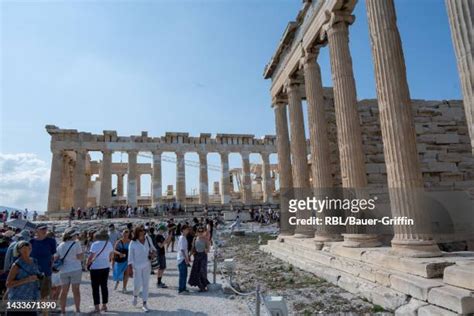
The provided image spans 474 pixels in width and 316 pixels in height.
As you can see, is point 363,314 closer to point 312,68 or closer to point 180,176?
point 312,68

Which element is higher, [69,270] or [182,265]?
[69,270]

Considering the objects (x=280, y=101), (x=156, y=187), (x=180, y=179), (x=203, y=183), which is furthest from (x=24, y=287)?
(x=203, y=183)

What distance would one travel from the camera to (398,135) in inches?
254

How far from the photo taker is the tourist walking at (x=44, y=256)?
577 cm

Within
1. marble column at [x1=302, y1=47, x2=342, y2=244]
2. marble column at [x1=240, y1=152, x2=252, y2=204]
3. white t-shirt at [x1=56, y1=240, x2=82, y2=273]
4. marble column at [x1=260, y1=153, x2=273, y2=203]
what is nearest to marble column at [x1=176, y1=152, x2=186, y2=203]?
marble column at [x1=240, y1=152, x2=252, y2=204]

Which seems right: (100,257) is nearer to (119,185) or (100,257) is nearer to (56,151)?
(56,151)

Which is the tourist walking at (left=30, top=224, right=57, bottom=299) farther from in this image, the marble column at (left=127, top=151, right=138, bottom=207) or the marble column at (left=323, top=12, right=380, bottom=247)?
the marble column at (left=127, top=151, right=138, bottom=207)

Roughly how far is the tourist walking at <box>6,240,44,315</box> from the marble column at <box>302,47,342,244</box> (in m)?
7.41

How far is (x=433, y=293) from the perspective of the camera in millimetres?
4633

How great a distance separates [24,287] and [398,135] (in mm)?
6920

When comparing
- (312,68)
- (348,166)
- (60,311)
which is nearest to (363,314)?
(348,166)

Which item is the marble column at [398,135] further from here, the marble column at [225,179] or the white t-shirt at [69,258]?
the marble column at [225,179]

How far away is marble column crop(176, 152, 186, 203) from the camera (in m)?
38.0

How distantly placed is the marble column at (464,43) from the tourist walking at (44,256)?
23.5ft
